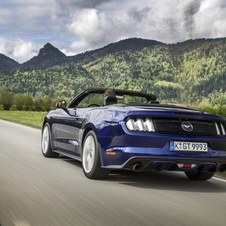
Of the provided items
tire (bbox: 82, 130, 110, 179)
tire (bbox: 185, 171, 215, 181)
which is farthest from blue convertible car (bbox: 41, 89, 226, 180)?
tire (bbox: 185, 171, 215, 181)

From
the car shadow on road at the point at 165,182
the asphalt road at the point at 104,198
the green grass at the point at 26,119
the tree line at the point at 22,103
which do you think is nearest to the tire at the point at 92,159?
the asphalt road at the point at 104,198

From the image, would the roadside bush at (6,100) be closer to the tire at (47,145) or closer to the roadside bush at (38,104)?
the roadside bush at (38,104)

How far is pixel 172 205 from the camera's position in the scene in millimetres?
3898

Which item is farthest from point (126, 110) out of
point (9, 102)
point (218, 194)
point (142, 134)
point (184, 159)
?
point (9, 102)

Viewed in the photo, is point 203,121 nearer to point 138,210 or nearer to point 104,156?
point 104,156

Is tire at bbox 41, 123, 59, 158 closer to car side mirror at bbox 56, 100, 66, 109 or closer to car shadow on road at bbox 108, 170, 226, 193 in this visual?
car side mirror at bbox 56, 100, 66, 109

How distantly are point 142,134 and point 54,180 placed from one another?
1.50 meters

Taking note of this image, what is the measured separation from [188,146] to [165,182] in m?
1.01

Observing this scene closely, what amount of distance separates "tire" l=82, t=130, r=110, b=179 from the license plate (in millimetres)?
1091

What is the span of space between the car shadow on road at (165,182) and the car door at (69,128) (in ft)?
2.81

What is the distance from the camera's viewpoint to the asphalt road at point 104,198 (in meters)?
3.24

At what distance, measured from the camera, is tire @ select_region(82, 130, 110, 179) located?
5.03m

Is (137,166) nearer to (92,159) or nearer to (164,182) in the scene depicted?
(92,159)

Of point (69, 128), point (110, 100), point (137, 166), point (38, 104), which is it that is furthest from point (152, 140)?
point (38, 104)
